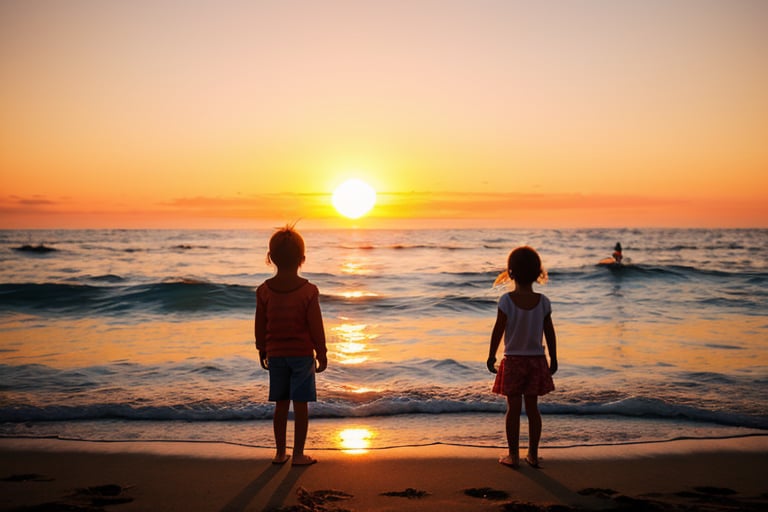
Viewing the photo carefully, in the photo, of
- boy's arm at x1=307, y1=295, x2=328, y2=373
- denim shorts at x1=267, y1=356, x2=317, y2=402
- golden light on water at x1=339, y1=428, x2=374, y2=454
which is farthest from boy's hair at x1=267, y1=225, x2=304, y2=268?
golden light on water at x1=339, y1=428, x2=374, y2=454

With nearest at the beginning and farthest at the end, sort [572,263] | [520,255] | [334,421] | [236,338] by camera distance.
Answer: [520,255]
[334,421]
[236,338]
[572,263]

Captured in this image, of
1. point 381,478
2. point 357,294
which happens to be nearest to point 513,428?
point 381,478

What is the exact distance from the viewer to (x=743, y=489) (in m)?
4.25

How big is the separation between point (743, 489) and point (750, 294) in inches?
702

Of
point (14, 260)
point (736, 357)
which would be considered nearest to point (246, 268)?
point (14, 260)

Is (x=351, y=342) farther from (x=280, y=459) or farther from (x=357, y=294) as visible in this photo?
(x=357, y=294)

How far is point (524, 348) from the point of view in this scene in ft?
15.4

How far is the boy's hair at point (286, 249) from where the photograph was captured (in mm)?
4699

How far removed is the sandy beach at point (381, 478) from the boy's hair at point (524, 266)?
150 cm

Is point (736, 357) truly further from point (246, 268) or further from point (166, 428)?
point (246, 268)

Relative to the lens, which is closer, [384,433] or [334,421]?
[384,433]

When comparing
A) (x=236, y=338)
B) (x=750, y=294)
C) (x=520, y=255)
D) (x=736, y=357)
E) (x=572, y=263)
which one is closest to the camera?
(x=520, y=255)

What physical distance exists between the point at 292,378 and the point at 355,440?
50.4 inches

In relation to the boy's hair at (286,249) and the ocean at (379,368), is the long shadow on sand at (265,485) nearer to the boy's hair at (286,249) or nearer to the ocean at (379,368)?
the ocean at (379,368)
